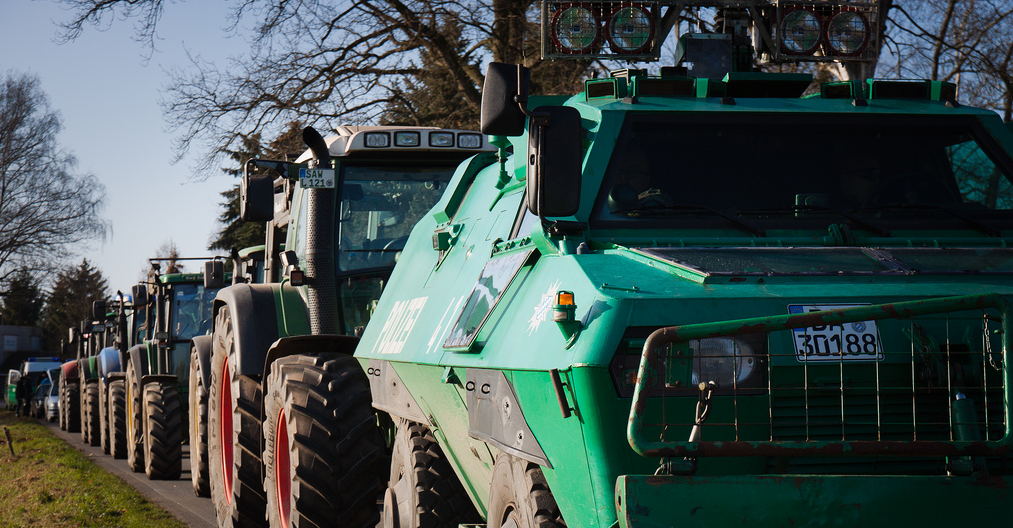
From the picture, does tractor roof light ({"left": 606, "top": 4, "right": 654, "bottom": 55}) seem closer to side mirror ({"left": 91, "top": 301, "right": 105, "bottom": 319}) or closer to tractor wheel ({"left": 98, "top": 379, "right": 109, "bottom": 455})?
tractor wheel ({"left": 98, "top": 379, "right": 109, "bottom": 455})

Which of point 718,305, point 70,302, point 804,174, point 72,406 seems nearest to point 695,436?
point 718,305

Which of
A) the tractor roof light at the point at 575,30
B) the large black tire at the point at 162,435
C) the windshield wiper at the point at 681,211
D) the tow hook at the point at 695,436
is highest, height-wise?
the tractor roof light at the point at 575,30

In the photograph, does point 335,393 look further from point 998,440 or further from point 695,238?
point 998,440

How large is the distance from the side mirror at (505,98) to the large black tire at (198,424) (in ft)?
22.3

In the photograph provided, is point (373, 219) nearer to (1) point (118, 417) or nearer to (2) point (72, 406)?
(1) point (118, 417)

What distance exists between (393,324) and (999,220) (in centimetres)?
303

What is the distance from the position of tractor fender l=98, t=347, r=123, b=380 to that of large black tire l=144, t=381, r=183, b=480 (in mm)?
5293

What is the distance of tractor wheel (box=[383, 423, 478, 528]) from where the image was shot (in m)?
5.01

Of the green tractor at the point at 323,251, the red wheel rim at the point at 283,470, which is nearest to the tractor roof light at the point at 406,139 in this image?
the green tractor at the point at 323,251

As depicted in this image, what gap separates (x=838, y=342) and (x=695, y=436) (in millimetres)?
563

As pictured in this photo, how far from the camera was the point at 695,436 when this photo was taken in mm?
2824

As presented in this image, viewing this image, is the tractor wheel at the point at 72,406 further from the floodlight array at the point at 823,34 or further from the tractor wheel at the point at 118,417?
the floodlight array at the point at 823,34

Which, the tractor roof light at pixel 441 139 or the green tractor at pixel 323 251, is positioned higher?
the tractor roof light at pixel 441 139

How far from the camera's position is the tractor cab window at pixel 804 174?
414cm
